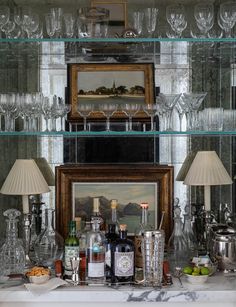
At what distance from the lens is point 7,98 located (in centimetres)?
281

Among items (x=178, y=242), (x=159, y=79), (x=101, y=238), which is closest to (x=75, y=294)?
(x=101, y=238)

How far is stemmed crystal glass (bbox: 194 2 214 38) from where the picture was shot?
286cm

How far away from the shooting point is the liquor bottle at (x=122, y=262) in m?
2.43

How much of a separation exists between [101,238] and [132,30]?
1.12 meters

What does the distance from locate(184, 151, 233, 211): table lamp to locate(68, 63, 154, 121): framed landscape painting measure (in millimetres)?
413

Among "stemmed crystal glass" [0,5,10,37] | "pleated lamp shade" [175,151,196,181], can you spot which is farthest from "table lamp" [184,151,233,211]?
"stemmed crystal glass" [0,5,10,37]

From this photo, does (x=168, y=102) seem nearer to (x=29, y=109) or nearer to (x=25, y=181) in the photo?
(x=29, y=109)

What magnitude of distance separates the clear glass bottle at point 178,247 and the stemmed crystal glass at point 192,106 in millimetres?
508

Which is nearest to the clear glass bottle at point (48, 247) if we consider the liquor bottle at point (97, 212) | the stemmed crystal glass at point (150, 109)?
the liquor bottle at point (97, 212)

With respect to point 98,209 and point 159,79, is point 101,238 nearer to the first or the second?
point 98,209

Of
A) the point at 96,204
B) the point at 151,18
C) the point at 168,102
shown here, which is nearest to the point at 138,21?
the point at 151,18

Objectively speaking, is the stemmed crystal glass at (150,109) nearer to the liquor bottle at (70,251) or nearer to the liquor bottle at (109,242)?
the liquor bottle at (109,242)

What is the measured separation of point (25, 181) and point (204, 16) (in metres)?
1.27

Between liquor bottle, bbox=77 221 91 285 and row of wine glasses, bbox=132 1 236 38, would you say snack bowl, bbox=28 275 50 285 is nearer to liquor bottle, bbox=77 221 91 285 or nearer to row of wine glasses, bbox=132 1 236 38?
liquor bottle, bbox=77 221 91 285
